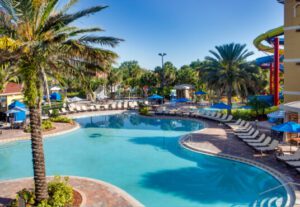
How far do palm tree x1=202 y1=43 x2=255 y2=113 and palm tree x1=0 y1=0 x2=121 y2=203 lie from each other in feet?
69.3

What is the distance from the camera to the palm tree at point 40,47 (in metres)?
9.11

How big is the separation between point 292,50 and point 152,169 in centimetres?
1368

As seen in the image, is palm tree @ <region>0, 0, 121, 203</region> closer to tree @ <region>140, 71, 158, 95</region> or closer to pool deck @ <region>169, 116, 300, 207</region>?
pool deck @ <region>169, 116, 300, 207</region>

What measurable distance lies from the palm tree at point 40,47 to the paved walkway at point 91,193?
1862 millimetres

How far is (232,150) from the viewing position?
17.9m

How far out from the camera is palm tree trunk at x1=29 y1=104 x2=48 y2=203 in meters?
9.66

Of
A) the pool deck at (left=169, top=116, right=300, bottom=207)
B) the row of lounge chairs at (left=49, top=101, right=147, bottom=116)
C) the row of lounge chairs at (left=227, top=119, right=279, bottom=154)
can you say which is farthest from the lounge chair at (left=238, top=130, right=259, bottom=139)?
the row of lounge chairs at (left=49, top=101, right=147, bottom=116)

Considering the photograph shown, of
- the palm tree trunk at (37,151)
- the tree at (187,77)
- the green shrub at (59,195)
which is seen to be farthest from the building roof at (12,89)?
the tree at (187,77)

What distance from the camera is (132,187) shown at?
13.1m

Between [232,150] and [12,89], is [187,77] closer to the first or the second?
[12,89]

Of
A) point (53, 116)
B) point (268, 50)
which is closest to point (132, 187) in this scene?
point (53, 116)

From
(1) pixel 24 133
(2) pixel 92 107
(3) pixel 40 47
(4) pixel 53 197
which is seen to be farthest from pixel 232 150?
(2) pixel 92 107

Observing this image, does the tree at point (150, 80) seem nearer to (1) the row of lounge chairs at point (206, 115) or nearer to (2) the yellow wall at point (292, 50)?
(1) the row of lounge chairs at point (206, 115)

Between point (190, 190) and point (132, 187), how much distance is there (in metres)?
2.72
